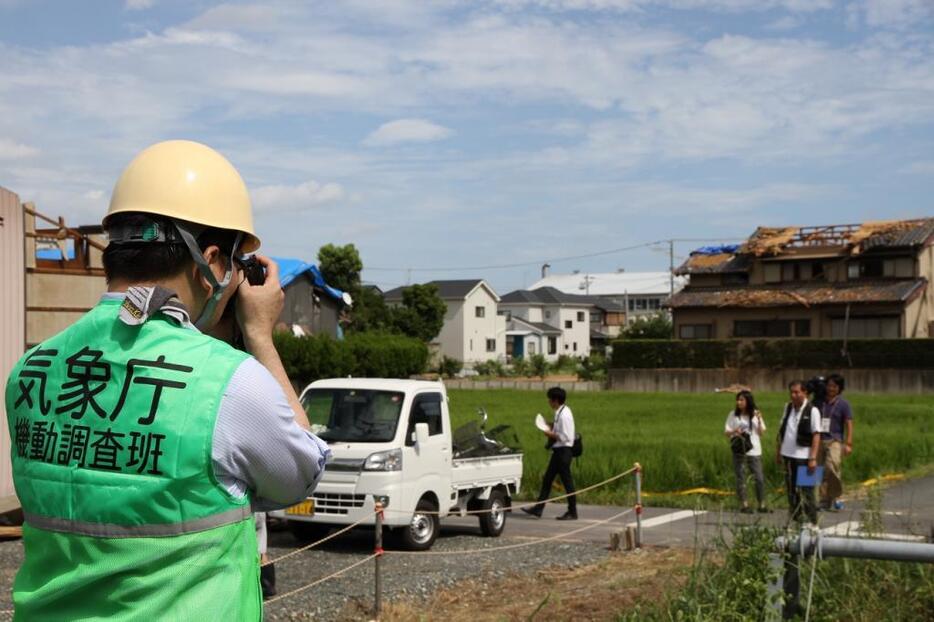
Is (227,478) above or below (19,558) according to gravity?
above

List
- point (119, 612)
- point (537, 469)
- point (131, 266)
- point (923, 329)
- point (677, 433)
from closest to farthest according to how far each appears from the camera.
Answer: point (119, 612)
point (131, 266)
point (537, 469)
point (677, 433)
point (923, 329)

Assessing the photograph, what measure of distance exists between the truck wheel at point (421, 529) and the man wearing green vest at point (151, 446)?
9548 mm

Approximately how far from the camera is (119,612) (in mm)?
1927

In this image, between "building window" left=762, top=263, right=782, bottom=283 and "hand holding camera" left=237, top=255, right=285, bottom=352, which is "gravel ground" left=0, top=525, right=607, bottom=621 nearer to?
"hand holding camera" left=237, top=255, right=285, bottom=352

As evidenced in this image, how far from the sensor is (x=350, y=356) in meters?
39.6

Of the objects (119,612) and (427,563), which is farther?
(427,563)

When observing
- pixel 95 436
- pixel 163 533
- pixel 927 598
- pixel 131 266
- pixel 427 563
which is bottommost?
pixel 427 563

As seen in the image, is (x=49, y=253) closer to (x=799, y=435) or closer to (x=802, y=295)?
(x=799, y=435)

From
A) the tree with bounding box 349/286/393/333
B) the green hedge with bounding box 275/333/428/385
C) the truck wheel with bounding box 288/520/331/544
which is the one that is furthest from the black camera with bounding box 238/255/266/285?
the tree with bounding box 349/286/393/333

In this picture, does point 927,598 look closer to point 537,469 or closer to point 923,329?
point 537,469

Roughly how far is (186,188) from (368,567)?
9.02 meters

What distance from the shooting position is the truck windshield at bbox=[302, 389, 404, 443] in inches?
474

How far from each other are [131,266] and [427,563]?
9.32 meters

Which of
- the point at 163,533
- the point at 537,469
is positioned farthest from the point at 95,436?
the point at 537,469
